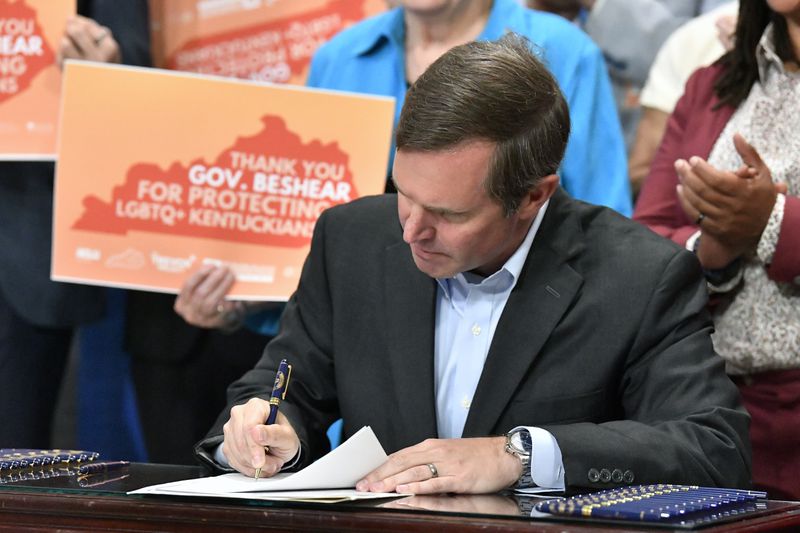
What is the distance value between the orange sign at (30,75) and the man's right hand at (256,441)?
63.7 inches

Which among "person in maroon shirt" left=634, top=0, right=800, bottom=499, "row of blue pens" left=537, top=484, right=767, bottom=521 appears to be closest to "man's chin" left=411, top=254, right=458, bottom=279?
"row of blue pens" left=537, top=484, right=767, bottom=521

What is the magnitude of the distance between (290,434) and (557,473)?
466 mm

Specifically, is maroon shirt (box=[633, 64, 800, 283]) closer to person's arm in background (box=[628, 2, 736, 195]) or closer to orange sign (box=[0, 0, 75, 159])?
person's arm in background (box=[628, 2, 736, 195])

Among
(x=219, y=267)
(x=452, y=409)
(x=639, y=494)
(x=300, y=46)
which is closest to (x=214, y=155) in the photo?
(x=219, y=267)

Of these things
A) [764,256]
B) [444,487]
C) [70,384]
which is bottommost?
[70,384]

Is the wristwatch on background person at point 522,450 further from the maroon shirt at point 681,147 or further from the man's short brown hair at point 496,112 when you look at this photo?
the maroon shirt at point 681,147

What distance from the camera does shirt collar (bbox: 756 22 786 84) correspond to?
2.89 metres

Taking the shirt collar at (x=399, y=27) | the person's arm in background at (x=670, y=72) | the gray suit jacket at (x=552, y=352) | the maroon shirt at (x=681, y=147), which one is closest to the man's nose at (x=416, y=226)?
the gray suit jacket at (x=552, y=352)

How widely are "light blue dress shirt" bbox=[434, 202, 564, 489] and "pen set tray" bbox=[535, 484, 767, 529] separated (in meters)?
0.48

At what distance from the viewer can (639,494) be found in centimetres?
201

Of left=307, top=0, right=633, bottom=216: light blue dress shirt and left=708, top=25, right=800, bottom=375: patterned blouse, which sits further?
left=307, top=0, right=633, bottom=216: light blue dress shirt

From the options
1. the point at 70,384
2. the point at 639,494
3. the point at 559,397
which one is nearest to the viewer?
the point at 639,494

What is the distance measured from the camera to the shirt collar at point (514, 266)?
254 centimetres

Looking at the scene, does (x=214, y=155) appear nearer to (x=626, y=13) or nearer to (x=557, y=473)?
(x=626, y=13)
